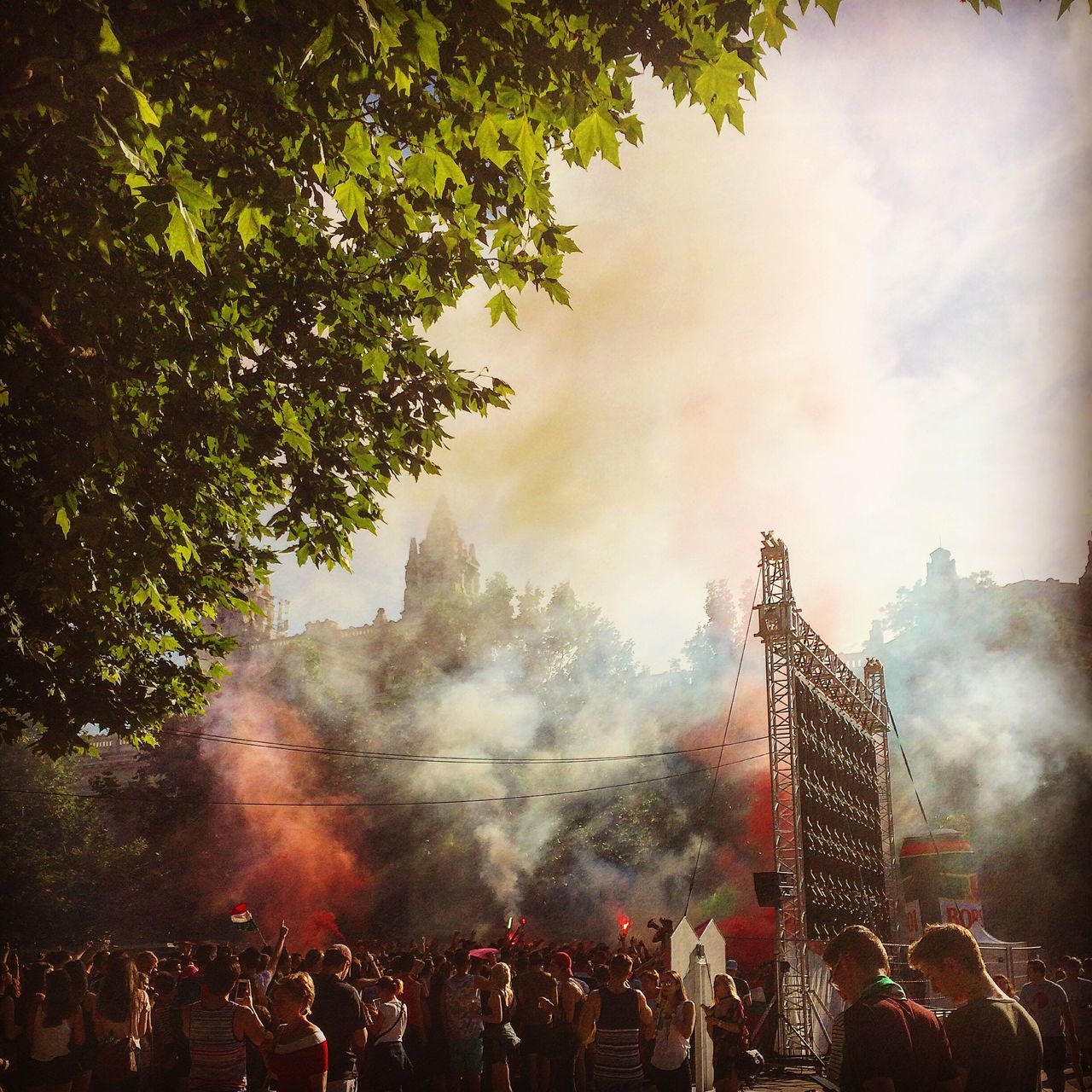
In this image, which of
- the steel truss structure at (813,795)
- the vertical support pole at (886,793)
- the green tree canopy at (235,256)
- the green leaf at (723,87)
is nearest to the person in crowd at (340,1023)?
the green tree canopy at (235,256)

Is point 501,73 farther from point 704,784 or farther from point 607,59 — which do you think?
point 704,784

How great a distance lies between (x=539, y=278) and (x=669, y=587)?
7.88 m

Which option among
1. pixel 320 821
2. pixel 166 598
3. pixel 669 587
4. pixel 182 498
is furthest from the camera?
pixel 320 821

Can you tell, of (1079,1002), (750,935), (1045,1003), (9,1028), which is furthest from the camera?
(750,935)

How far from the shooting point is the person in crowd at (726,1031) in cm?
773

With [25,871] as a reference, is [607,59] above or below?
above

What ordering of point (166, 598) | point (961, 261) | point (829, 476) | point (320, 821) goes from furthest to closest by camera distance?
point (320, 821) < point (829, 476) < point (961, 261) < point (166, 598)

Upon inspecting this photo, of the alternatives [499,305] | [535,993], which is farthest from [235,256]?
[535,993]

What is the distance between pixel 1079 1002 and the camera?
342 inches

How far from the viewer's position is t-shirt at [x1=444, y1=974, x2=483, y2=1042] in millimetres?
6734

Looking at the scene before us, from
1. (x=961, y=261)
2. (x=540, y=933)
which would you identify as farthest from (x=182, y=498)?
(x=540, y=933)

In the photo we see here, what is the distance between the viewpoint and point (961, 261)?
8.54 meters

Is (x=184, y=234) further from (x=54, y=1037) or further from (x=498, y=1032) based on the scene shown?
(x=498, y=1032)

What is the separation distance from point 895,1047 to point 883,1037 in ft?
0.13
